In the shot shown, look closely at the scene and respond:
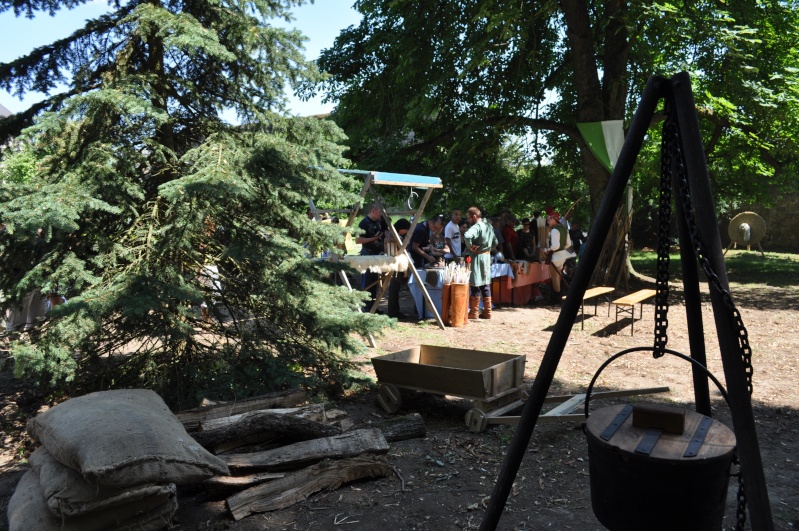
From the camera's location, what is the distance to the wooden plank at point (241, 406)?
486 cm

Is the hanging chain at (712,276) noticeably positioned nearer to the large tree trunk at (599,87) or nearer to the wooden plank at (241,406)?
the wooden plank at (241,406)

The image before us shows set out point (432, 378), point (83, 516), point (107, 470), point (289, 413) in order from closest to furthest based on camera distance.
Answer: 1. point (107, 470)
2. point (83, 516)
3. point (289, 413)
4. point (432, 378)

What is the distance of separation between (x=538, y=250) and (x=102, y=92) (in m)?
9.99

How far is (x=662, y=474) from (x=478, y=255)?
8.41 m

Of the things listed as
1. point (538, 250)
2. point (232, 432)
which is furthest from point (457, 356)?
point (538, 250)

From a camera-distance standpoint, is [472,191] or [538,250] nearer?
[538,250]

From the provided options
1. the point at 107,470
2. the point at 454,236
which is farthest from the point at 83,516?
the point at 454,236

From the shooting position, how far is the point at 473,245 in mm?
10938

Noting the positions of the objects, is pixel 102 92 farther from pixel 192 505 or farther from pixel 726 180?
pixel 726 180

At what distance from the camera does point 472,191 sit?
627 inches

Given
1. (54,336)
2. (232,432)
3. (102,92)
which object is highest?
(102,92)

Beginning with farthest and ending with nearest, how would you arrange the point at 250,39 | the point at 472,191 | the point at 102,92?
the point at 472,191, the point at 250,39, the point at 102,92

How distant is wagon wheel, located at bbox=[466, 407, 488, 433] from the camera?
563 cm

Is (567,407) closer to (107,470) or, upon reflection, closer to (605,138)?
(107,470)
